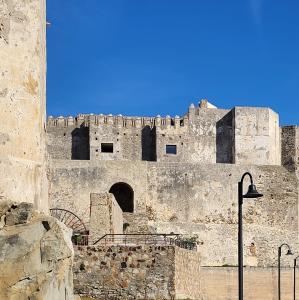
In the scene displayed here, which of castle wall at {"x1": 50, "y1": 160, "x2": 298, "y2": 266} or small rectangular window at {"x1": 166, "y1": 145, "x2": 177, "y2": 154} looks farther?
small rectangular window at {"x1": 166, "y1": 145, "x2": 177, "y2": 154}

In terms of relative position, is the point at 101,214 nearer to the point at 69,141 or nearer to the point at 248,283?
the point at 248,283

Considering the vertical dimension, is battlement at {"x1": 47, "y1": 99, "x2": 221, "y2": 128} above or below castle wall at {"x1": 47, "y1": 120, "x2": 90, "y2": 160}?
above

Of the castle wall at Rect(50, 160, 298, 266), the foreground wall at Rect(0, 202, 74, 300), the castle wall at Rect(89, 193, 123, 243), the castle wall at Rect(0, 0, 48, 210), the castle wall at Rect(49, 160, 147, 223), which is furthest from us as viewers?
the castle wall at Rect(50, 160, 298, 266)

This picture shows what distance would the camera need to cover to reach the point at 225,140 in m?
56.0

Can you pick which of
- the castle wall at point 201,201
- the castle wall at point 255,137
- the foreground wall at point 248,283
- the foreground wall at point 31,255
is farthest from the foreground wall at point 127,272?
the castle wall at point 255,137

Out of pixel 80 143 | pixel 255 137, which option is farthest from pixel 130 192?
pixel 255 137

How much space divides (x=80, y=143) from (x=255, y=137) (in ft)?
36.9

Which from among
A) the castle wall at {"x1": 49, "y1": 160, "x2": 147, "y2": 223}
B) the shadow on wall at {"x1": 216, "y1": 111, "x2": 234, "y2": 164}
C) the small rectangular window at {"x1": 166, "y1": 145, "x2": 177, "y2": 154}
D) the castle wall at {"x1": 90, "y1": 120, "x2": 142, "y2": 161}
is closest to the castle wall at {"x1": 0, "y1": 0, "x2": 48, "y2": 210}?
the castle wall at {"x1": 49, "y1": 160, "x2": 147, "y2": 223}

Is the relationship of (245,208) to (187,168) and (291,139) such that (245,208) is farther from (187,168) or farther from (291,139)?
(291,139)

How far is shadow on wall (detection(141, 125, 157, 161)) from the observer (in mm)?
55031

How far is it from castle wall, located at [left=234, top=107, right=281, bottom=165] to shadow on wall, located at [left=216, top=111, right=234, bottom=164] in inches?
26.0

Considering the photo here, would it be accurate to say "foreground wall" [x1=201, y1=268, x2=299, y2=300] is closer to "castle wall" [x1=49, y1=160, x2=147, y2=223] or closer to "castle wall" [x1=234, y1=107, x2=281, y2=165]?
"castle wall" [x1=49, y1=160, x2=147, y2=223]

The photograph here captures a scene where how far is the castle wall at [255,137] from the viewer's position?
179ft

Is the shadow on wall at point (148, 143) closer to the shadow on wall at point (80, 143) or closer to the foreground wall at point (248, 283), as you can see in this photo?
the shadow on wall at point (80, 143)
